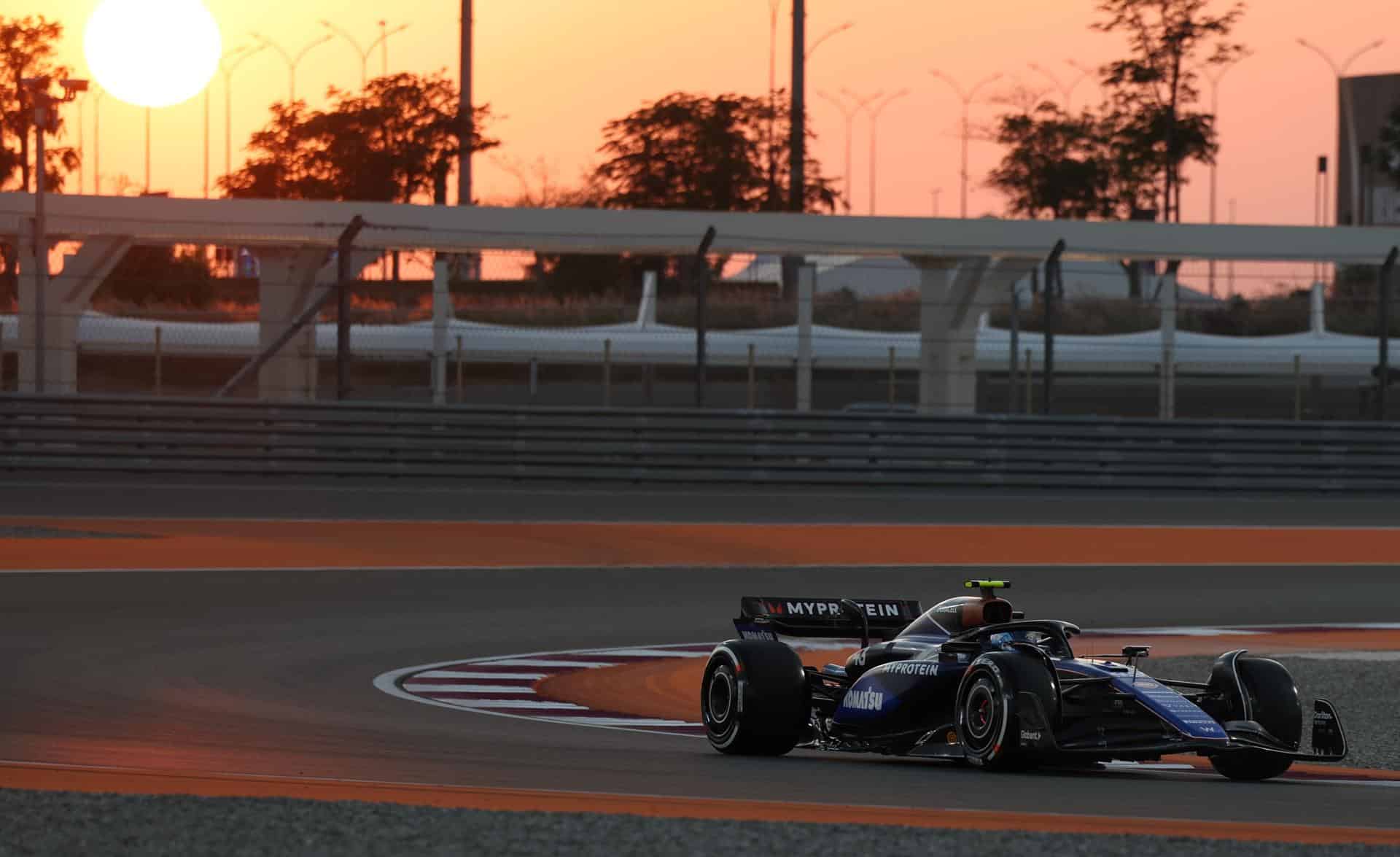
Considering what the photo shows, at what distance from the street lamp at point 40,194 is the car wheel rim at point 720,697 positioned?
1536 centimetres

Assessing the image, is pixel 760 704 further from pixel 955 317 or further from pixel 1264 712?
pixel 955 317

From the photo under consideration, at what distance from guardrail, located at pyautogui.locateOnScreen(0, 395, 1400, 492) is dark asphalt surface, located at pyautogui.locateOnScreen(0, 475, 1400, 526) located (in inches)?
8.4

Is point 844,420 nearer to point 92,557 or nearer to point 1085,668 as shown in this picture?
point 92,557

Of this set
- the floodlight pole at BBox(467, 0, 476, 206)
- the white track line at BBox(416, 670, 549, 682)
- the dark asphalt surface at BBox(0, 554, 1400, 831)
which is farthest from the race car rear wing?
the floodlight pole at BBox(467, 0, 476, 206)

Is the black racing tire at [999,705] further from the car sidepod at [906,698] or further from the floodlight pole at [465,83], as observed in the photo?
the floodlight pole at [465,83]

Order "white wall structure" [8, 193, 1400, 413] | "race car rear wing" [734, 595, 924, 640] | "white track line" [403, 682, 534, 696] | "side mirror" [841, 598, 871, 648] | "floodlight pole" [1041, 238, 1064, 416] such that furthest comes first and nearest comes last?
"white wall structure" [8, 193, 1400, 413] < "floodlight pole" [1041, 238, 1064, 416] < "white track line" [403, 682, 534, 696] < "side mirror" [841, 598, 871, 648] < "race car rear wing" [734, 595, 924, 640]

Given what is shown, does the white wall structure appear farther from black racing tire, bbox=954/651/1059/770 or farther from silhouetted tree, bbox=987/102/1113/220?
silhouetted tree, bbox=987/102/1113/220

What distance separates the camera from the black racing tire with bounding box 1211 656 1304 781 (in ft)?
29.0

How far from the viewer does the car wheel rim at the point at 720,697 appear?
9.52m

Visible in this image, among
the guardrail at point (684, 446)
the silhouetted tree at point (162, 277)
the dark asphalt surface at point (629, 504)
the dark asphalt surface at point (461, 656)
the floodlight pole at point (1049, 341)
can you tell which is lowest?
the dark asphalt surface at point (461, 656)

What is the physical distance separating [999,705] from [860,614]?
1.79m

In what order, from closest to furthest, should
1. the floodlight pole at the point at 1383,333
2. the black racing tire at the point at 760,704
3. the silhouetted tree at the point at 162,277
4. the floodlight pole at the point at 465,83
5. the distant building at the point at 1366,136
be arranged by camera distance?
the black racing tire at the point at 760,704
the floodlight pole at the point at 1383,333
the floodlight pole at the point at 465,83
the silhouetted tree at the point at 162,277
the distant building at the point at 1366,136

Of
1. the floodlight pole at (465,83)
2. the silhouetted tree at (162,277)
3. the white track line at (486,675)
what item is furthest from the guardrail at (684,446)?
the silhouetted tree at (162,277)

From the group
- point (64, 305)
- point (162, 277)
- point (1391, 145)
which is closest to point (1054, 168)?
point (1391, 145)
